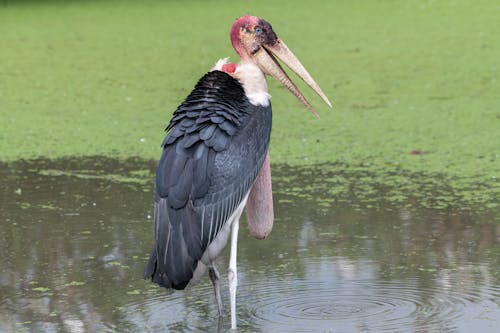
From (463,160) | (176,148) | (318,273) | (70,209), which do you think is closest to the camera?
(176,148)

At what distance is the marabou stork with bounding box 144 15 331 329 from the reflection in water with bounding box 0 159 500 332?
307 mm

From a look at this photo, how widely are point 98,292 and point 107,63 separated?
574 cm

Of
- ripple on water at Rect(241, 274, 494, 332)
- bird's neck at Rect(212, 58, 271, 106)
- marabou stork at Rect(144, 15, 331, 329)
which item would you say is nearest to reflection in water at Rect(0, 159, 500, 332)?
ripple on water at Rect(241, 274, 494, 332)

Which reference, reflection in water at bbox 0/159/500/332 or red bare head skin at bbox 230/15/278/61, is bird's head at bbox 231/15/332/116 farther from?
reflection in water at bbox 0/159/500/332

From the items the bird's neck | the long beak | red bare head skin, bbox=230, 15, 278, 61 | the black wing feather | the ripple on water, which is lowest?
the ripple on water

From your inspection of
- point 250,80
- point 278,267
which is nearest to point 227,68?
point 250,80

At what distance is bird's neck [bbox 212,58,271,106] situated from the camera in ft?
14.7

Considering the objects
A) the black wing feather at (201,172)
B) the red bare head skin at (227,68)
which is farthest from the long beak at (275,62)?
the black wing feather at (201,172)

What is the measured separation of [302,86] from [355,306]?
4605 millimetres

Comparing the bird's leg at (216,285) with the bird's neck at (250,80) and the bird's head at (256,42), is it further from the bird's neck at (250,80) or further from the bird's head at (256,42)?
the bird's head at (256,42)

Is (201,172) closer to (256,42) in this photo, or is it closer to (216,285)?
(216,285)

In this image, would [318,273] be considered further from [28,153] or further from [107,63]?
[107,63]

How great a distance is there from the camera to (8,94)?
9.05 metres

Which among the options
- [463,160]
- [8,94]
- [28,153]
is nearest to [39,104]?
[8,94]
